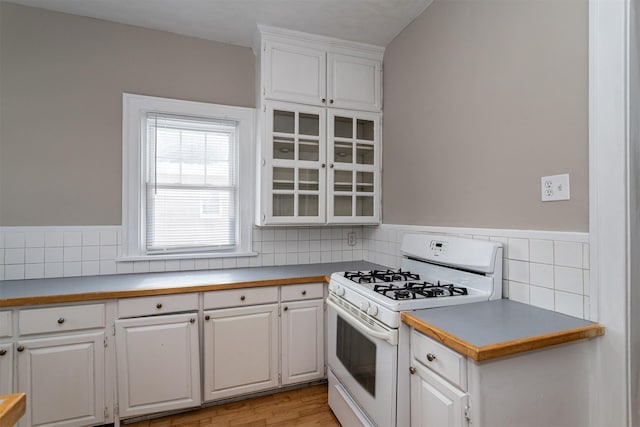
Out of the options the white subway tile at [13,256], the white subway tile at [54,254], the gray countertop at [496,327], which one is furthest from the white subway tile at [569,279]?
the white subway tile at [13,256]

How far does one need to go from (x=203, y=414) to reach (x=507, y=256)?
2.07 m

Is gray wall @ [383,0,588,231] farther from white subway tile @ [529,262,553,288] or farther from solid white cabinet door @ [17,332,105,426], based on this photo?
solid white cabinet door @ [17,332,105,426]

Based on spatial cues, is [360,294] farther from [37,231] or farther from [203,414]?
[37,231]

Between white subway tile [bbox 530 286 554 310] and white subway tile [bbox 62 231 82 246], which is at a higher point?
white subway tile [bbox 62 231 82 246]

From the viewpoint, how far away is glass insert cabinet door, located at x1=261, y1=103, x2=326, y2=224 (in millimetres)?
2434

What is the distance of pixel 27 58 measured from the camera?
2.15 m

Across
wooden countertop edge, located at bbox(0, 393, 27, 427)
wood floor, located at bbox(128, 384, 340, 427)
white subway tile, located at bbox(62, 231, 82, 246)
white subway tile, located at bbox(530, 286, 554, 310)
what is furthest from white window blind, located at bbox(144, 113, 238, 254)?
white subway tile, located at bbox(530, 286, 554, 310)

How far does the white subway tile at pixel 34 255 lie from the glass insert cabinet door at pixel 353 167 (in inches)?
79.7

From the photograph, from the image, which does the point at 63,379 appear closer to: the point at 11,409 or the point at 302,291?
the point at 11,409

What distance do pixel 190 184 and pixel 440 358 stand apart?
212 cm

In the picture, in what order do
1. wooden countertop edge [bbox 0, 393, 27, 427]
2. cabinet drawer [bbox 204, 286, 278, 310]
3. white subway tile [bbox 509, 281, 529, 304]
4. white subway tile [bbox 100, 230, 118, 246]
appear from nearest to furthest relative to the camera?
1. wooden countertop edge [bbox 0, 393, 27, 427]
2. white subway tile [bbox 509, 281, 529, 304]
3. cabinet drawer [bbox 204, 286, 278, 310]
4. white subway tile [bbox 100, 230, 118, 246]

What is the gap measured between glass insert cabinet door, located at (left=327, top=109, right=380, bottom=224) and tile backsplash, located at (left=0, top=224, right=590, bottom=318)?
281 mm

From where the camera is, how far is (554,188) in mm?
1442

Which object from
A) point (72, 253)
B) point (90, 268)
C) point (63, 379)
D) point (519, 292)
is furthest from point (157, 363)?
point (519, 292)
